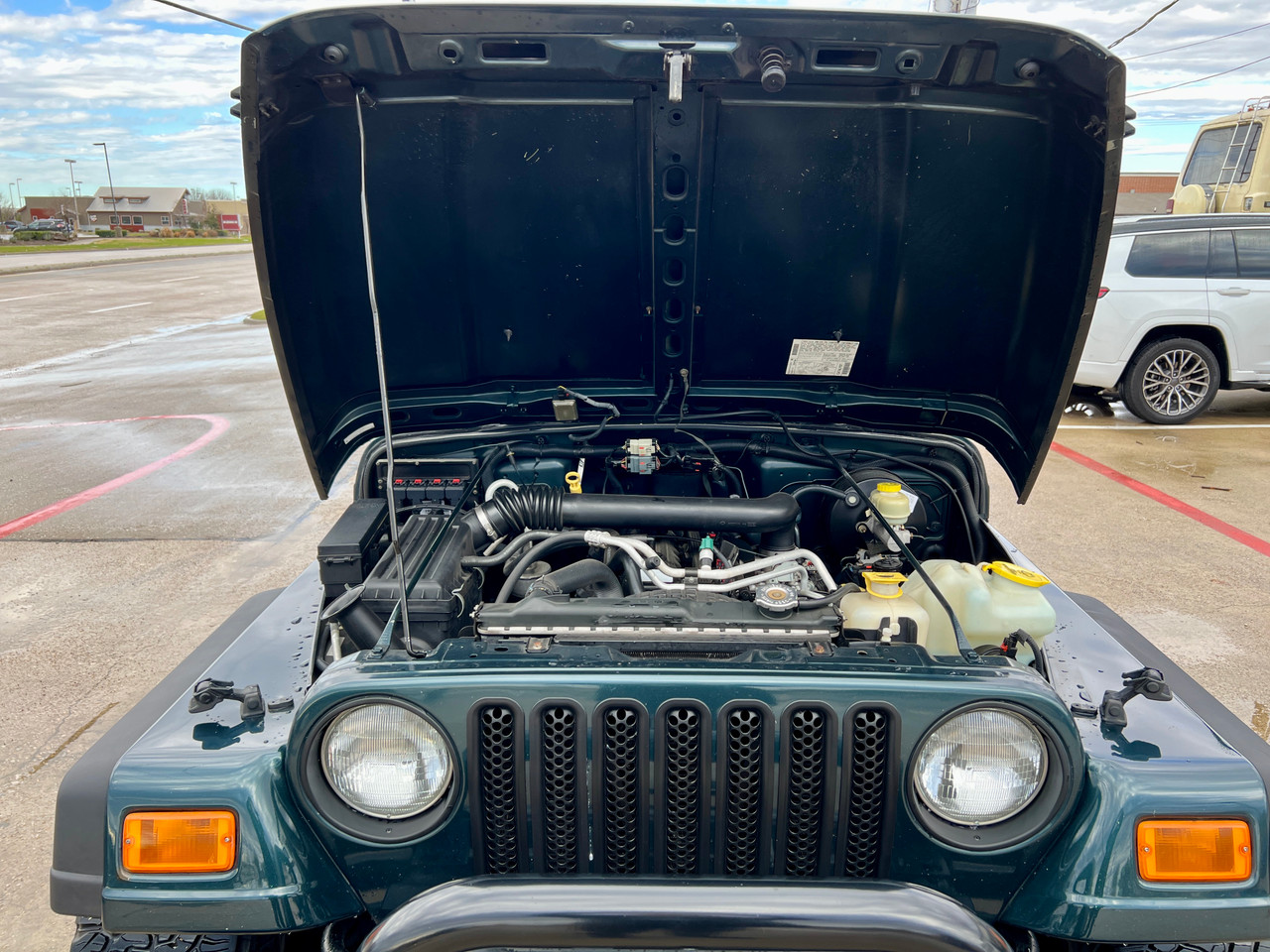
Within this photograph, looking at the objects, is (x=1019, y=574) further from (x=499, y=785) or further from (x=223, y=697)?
(x=223, y=697)

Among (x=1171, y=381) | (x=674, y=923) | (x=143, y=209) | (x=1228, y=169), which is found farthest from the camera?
(x=143, y=209)

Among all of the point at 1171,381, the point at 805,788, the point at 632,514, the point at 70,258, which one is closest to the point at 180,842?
the point at 805,788

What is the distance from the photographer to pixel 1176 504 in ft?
19.1

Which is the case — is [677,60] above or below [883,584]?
above

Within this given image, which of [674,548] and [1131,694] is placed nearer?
[1131,694]

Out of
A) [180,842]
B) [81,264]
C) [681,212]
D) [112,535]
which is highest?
[681,212]

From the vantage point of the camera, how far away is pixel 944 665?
155cm

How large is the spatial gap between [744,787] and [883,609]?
675mm

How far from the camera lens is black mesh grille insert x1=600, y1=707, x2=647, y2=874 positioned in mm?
1480

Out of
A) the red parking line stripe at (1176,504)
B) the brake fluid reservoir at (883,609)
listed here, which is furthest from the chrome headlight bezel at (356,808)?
the red parking line stripe at (1176,504)

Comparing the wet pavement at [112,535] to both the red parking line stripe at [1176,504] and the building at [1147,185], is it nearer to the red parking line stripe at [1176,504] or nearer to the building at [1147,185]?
the red parking line stripe at [1176,504]

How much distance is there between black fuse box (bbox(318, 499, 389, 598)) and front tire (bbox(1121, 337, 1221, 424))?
25.5ft

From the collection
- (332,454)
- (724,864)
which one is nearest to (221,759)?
(724,864)

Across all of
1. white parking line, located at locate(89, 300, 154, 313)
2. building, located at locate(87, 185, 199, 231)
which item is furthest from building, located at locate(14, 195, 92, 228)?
white parking line, located at locate(89, 300, 154, 313)
